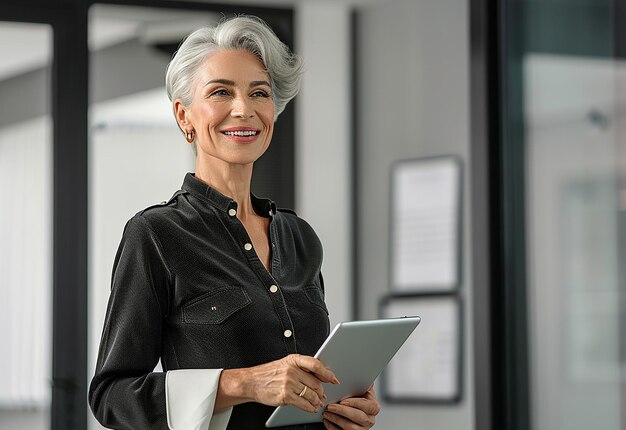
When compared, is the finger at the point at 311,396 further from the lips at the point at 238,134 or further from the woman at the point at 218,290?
the lips at the point at 238,134

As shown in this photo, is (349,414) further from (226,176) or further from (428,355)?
(428,355)

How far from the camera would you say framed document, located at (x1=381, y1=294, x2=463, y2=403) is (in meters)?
4.34

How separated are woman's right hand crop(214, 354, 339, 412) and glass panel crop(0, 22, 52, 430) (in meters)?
2.94

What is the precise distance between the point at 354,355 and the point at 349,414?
0.38 feet

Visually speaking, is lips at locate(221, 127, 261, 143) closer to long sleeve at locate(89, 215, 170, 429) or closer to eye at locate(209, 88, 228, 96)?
eye at locate(209, 88, 228, 96)

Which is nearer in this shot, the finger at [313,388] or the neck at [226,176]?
the finger at [313,388]

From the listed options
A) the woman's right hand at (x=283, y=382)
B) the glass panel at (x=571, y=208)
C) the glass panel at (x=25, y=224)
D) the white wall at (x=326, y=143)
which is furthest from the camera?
the white wall at (x=326, y=143)

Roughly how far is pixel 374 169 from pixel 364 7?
712mm

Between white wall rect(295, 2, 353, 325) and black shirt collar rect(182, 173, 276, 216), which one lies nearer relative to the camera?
black shirt collar rect(182, 173, 276, 216)

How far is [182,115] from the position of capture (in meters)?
1.73

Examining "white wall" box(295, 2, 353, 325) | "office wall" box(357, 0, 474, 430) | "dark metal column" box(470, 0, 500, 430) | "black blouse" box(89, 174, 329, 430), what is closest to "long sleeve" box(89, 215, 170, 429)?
"black blouse" box(89, 174, 329, 430)

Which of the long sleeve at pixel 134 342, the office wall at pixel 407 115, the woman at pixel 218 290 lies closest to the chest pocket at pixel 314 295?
the woman at pixel 218 290

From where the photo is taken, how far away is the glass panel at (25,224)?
14.1ft

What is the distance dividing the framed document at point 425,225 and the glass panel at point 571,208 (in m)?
0.47
